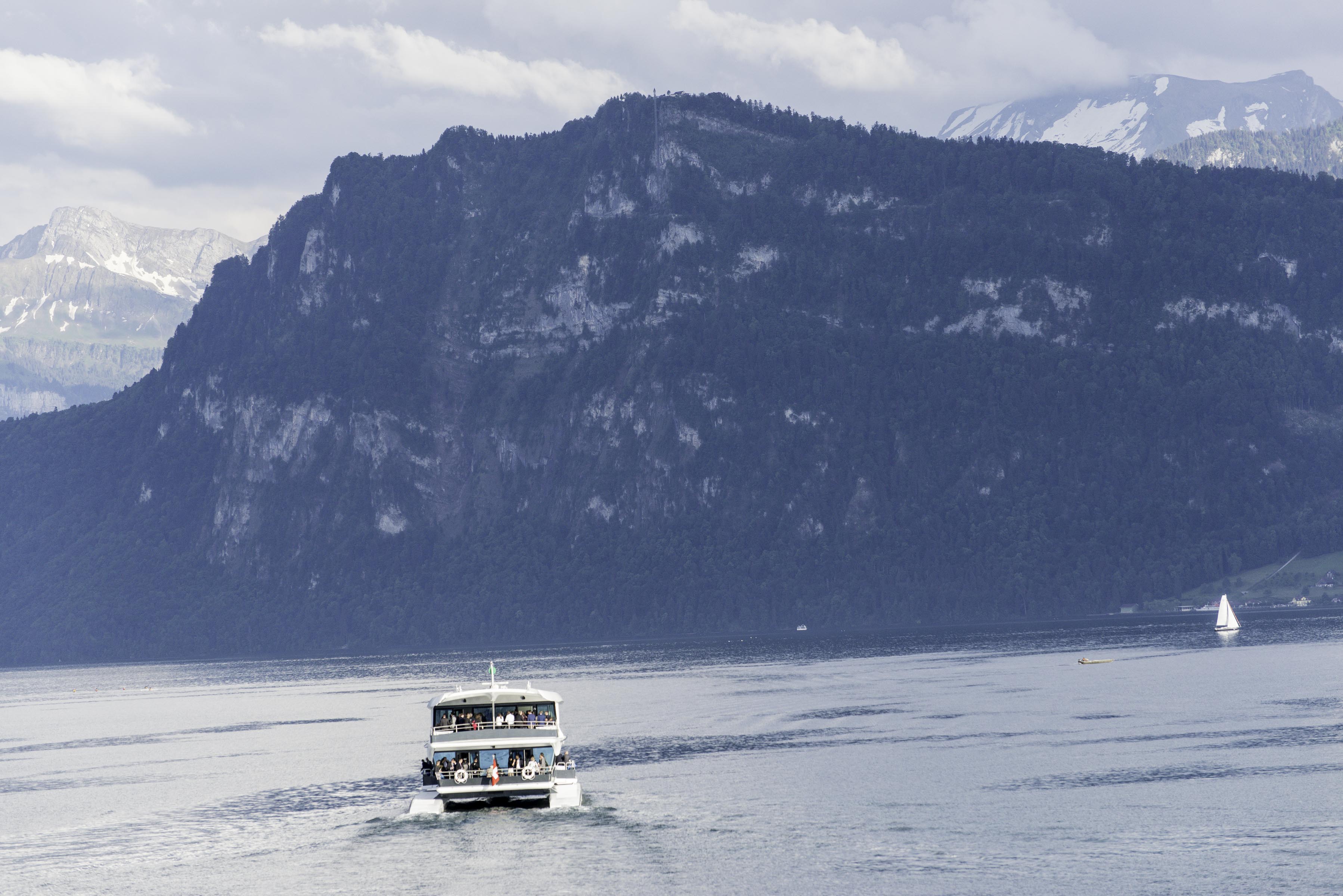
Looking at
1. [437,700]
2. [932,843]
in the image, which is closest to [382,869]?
[437,700]

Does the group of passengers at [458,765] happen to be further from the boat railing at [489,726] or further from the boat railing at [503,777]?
the boat railing at [489,726]

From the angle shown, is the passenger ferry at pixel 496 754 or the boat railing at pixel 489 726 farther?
the boat railing at pixel 489 726

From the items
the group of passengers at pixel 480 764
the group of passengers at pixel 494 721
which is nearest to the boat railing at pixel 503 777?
the group of passengers at pixel 480 764

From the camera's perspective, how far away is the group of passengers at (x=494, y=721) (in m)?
120

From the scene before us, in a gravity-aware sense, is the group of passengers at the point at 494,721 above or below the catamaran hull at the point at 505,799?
above

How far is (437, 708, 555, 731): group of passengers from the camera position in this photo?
4737 inches

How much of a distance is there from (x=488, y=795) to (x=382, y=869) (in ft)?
48.4

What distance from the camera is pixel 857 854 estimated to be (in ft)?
331

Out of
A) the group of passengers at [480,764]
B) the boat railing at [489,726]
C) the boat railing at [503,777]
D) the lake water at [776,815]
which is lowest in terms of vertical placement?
the lake water at [776,815]

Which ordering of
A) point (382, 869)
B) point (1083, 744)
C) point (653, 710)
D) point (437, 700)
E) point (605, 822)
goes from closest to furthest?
1. point (382, 869)
2. point (605, 822)
3. point (437, 700)
4. point (1083, 744)
5. point (653, 710)

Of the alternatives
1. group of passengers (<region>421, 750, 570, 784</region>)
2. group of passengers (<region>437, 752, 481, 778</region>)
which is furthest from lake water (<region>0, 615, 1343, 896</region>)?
group of passengers (<region>437, 752, 481, 778</region>)

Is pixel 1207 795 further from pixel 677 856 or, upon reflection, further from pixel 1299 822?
pixel 677 856

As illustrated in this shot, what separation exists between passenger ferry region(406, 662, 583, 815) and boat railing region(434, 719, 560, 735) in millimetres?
65

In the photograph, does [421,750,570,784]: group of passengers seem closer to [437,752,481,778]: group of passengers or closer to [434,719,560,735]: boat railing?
[437,752,481,778]: group of passengers
